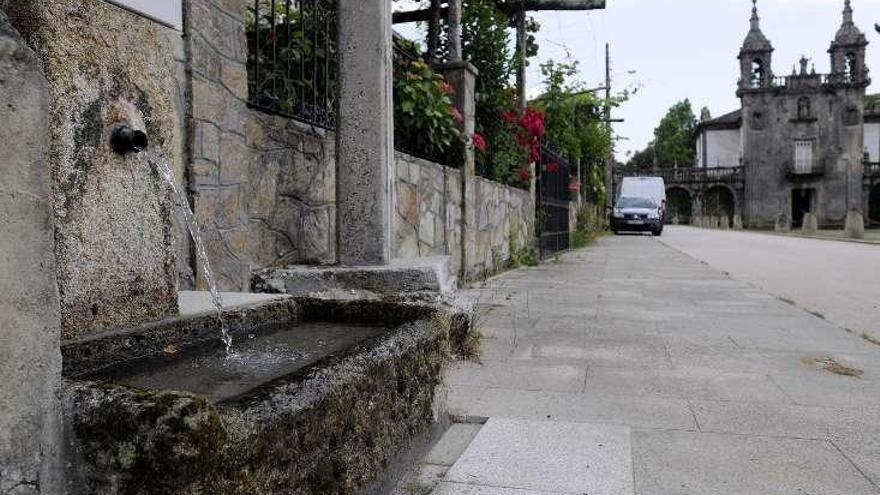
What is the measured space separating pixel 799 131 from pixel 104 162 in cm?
6044

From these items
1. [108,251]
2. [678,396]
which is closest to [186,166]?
[108,251]

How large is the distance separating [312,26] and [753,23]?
2340 inches

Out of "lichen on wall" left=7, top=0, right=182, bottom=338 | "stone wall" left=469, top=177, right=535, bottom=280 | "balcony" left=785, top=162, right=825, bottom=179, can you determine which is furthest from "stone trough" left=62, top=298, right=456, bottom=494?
"balcony" left=785, top=162, right=825, bottom=179

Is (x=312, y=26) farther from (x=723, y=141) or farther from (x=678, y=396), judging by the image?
(x=723, y=141)

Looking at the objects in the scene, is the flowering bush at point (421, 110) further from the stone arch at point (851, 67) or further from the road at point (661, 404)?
the stone arch at point (851, 67)

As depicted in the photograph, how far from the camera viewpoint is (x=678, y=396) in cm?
285

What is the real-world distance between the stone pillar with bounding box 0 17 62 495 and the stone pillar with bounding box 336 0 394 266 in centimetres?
240

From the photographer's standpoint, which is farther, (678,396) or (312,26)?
(312,26)

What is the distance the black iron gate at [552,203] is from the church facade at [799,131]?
149 feet

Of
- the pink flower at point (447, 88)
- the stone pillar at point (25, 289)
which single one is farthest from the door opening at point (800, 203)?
the stone pillar at point (25, 289)

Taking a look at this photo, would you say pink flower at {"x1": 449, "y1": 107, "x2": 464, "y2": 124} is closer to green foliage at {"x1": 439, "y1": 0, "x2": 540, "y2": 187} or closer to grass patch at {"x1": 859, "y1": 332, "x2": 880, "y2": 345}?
green foliage at {"x1": 439, "y1": 0, "x2": 540, "y2": 187}

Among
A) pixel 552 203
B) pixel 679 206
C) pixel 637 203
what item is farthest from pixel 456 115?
pixel 679 206

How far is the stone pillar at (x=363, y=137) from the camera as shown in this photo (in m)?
3.49

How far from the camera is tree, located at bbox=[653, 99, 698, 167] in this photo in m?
73.6
